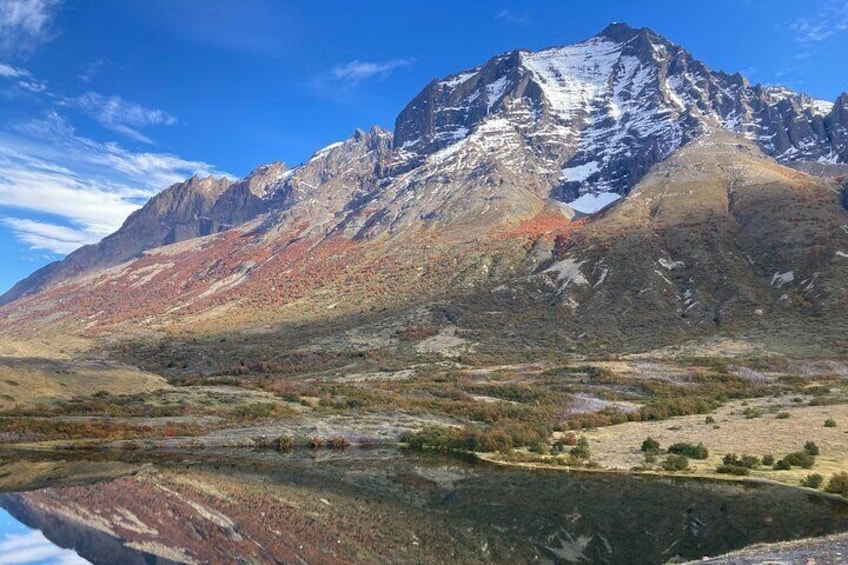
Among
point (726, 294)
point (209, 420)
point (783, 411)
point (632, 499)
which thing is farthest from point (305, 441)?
point (726, 294)

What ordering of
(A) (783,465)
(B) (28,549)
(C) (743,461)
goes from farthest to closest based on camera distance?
(C) (743,461) → (A) (783,465) → (B) (28,549)

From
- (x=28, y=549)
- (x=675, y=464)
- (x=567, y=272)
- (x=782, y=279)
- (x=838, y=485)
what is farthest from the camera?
(x=567, y=272)

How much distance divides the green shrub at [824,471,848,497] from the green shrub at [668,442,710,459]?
9.99m

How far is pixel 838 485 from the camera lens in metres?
30.1

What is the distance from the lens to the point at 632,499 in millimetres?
30906

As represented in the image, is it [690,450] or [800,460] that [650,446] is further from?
[800,460]

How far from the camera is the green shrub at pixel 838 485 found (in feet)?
97.7

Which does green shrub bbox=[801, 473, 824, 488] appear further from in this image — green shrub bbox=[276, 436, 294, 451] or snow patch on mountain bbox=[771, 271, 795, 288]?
snow patch on mountain bbox=[771, 271, 795, 288]

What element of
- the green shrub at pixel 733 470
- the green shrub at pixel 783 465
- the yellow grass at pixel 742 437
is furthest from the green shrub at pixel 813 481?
the green shrub at pixel 783 465

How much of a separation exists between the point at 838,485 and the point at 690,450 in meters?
11.5

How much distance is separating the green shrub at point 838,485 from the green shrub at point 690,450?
9993mm

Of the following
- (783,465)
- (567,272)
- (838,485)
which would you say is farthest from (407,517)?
(567,272)

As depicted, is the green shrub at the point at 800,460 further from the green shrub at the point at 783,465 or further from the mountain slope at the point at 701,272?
the mountain slope at the point at 701,272

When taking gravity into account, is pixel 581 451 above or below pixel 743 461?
above
